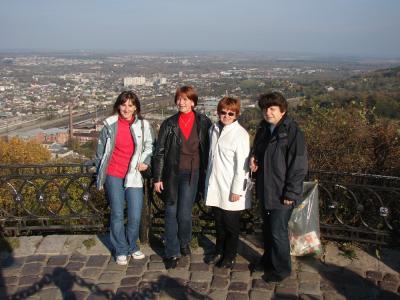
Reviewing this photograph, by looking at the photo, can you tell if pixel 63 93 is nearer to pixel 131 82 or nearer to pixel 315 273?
pixel 131 82

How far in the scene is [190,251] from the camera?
4492mm

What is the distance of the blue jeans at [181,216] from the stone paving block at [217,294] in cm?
67

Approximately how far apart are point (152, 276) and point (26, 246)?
5.62 feet

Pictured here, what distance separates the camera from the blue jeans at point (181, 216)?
399 centimetres

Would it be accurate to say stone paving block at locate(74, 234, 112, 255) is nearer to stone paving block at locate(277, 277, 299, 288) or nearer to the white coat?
the white coat

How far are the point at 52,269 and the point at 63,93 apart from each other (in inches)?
2340

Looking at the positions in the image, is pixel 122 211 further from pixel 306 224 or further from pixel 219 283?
pixel 306 224

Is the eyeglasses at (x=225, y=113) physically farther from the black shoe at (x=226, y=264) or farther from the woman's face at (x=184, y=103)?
the black shoe at (x=226, y=264)

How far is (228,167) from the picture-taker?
12.4 ft

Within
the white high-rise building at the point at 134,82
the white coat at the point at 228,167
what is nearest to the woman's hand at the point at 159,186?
the white coat at the point at 228,167

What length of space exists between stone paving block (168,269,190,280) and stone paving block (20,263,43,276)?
1390 mm

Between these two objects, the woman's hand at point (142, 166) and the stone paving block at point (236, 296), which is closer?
the stone paving block at point (236, 296)

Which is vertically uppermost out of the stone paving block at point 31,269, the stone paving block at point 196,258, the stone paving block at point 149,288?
the stone paving block at point 196,258

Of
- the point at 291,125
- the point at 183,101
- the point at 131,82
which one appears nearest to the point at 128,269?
the point at 183,101
